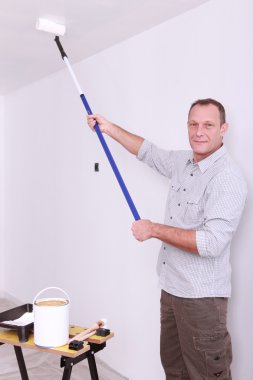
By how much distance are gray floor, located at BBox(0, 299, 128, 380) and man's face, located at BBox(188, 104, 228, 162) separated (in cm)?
153

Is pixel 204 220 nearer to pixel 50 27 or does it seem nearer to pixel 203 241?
pixel 203 241

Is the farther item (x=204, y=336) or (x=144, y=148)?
(x=144, y=148)

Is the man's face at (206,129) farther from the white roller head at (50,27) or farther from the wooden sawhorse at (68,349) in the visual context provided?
the white roller head at (50,27)

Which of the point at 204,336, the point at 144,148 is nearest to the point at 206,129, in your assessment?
the point at 144,148

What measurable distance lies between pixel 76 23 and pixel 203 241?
135cm

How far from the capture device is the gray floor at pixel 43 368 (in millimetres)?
2641

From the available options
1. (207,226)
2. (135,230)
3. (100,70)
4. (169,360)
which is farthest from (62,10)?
(169,360)

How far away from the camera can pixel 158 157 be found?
2.03 metres

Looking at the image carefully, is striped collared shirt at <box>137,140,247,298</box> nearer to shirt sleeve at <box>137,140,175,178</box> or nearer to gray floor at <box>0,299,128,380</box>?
shirt sleeve at <box>137,140,175,178</box>

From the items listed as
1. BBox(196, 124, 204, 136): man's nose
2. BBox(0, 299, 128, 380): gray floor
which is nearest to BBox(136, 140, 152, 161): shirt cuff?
BBox(196, 124, 204, 136): man's nose

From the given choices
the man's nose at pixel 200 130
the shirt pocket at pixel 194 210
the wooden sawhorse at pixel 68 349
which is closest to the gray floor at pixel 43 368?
the wooden sawhorse at pixel 68 349

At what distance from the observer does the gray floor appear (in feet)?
8.67

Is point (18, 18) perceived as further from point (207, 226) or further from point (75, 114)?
point (207, 226)

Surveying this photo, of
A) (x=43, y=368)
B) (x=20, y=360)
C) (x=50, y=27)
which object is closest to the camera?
(x=20, y=360)
